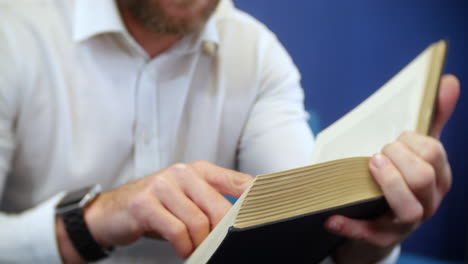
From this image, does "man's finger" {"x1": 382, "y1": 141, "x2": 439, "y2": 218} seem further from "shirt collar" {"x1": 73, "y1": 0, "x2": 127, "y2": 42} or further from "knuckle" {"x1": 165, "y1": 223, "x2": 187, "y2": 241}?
"shirt collar" {"x1": 73, "y1": 0, "x2": 127, "y2": 42}

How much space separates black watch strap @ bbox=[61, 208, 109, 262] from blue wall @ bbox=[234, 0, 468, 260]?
25cm

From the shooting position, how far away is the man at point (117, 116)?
0.88ft

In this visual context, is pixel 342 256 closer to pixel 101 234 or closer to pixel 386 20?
pixel 101 234

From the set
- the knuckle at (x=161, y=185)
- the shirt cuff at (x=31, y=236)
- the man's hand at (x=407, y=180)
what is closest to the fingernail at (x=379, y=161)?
the man's hand at (x=407, y=180)

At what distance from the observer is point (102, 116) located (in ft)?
1.06

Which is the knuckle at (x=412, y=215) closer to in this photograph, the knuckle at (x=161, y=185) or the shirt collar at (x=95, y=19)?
the knuckle at (x=161, y=185)

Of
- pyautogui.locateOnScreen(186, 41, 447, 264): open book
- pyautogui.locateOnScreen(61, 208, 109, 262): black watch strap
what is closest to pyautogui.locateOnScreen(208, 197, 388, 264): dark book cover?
pyautogui.locateOnScreen(186, 41, 447, 264): open book

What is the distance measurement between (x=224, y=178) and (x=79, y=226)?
0.36 ft

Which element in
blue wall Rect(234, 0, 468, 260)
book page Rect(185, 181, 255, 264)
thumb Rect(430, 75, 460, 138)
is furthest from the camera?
blue wall Rect(234, 0, 468, 260)

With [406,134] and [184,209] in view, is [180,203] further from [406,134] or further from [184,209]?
[406,134]

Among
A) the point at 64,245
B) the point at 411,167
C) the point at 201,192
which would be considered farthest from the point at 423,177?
the point at 64,245

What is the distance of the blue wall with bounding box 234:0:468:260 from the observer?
405 millimetres

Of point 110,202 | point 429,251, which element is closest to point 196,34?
point 110,202

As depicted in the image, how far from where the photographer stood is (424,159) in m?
0.21
